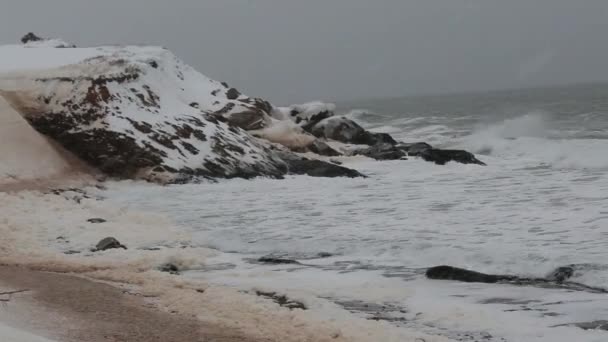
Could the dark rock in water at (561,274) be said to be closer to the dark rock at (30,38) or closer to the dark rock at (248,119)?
the dark rock at (248,119)

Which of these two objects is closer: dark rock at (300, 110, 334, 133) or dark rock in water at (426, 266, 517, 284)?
dark rock in water at (426, 266, 517, 284)

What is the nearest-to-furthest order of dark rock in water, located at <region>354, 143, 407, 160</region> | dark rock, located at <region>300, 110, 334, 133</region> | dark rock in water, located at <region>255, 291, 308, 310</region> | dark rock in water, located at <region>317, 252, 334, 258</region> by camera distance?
dark rock in water, located at <region>255, 291, 308, 310</region>
dark rock in water, located at <region>317, 252, 334, 258</region>
dark rock in water, located at <region>354, 143, 407, 160</region>
dark rock, located at <region>300, 110, 334, 133</region>

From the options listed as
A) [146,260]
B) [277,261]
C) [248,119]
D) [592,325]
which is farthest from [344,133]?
[592,325]

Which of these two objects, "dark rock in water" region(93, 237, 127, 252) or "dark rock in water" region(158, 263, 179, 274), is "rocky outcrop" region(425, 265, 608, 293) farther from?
"dark rock in water" region(93, 237, 127, 252)

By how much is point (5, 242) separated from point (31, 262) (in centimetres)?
120

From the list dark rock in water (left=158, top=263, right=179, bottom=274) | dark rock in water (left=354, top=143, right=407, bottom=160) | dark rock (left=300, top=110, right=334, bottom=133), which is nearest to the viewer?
dark rock in water (left=158, top=263, right=179, bottom=274)

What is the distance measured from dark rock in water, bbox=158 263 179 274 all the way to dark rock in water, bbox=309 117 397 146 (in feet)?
68.0

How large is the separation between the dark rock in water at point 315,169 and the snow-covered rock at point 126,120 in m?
0.08

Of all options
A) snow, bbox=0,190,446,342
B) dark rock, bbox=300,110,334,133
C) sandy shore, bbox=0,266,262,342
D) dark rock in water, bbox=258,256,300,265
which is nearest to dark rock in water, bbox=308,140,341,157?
dark rock, bbox=300,110,334,133

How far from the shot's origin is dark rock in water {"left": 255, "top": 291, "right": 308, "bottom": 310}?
21.6 feet

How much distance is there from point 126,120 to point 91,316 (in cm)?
1278

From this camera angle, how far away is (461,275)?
24.2 feet

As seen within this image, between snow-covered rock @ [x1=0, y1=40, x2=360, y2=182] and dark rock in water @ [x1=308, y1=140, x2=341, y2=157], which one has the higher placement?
snow-covered rock @ [x1=0, y1=40, x2=360, y2=182]

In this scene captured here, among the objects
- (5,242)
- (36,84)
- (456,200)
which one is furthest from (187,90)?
(5,242)
